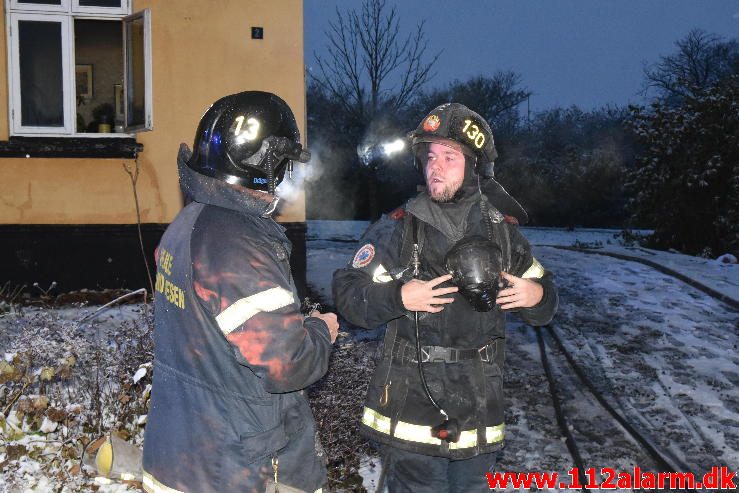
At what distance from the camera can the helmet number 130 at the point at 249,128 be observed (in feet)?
7.75

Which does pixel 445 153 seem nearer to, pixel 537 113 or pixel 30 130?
pixel 30 130

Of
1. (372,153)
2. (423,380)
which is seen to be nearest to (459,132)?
(423,380)

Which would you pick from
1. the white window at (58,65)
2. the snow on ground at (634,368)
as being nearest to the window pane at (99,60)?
the white window at (58,65)

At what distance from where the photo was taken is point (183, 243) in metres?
2.25

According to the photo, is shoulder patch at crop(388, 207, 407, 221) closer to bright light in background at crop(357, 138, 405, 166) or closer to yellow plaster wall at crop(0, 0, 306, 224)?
yellow plaster wall at crop(0, 0, 306, 224)

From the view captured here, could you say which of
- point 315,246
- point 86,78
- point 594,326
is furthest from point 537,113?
point 594,326

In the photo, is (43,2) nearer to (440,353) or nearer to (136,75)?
(136,75)

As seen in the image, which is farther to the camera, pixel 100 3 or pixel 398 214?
pixel 100 3

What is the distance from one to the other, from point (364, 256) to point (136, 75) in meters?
5.89

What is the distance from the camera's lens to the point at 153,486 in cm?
238

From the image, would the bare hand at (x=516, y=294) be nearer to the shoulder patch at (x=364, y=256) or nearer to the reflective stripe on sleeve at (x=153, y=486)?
the shoulder patch at (x=364, y=256)

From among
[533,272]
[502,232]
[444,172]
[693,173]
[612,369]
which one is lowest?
[612,369]

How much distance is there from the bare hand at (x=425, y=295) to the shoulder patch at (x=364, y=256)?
0.33m

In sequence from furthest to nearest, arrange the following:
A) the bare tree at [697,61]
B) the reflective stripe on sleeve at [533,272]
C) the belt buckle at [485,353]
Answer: the bare tree at [697,61] → the reflective stripe on sleeve at [533,272] → the belt buckle at [485,353]
